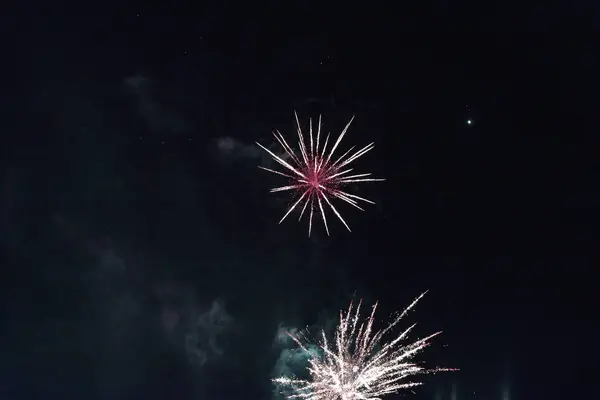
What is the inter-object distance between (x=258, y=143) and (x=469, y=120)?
14223 mm

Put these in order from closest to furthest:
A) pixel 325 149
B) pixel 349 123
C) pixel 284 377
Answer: pixel 325 149 → pixel 349 123 → pixel 284 377

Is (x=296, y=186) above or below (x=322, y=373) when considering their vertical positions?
above

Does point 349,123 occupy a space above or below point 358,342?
above

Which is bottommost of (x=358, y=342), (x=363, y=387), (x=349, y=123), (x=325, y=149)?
(x=363, y=387)

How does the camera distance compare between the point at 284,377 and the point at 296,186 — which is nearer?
the point at 296,186

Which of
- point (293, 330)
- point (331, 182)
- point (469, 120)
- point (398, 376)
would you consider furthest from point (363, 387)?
point (469, 120)

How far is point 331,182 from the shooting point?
83.1ft

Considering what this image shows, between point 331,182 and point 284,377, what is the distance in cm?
1635

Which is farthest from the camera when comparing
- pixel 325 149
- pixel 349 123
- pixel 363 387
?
pixel 349 123

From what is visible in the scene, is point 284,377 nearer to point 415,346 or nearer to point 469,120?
point 415,346

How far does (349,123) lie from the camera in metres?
30.9

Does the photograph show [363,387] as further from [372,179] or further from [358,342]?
[372,179]

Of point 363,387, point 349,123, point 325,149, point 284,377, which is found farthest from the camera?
point 284,377

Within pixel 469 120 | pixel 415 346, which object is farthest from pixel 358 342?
pixel 469 120
